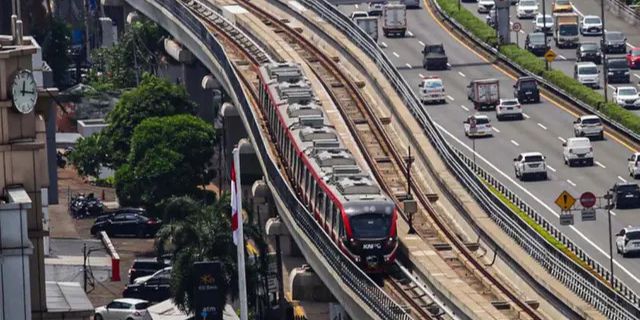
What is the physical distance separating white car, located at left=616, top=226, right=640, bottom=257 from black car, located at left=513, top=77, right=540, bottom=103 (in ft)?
132

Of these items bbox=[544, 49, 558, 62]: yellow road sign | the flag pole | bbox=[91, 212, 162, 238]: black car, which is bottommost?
bbox=[91, 212, 162, 238]: black car

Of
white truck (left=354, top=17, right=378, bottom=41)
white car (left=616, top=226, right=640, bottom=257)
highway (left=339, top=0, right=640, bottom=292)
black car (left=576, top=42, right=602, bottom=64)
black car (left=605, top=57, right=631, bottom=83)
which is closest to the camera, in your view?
white car (left=616, top=226, right=640, bottom=257)

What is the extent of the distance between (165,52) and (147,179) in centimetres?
3536

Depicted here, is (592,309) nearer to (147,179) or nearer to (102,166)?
(147,179)

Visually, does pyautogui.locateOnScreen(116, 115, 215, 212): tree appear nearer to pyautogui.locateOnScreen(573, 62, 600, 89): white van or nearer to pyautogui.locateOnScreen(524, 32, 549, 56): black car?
pyautogui.locateOnScreen(573, 62, 600, 89): white van

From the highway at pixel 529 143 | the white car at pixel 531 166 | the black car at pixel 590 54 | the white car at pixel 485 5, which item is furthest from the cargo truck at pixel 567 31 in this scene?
the white car at pixel 531 166

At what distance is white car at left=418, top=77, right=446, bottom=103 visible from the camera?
160m

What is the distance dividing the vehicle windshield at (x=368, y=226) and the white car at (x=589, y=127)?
177 ft

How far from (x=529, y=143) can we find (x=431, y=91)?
42.6 feet

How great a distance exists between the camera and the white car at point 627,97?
156 metres

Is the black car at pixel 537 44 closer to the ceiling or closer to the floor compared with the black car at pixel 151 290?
closer to the ceiling

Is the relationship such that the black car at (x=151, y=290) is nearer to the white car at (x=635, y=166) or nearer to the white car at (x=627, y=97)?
the white car at (x=635, y=166)

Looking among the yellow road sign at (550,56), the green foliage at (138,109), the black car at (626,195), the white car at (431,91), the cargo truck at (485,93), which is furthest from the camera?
the yellow road sign at (550,56)

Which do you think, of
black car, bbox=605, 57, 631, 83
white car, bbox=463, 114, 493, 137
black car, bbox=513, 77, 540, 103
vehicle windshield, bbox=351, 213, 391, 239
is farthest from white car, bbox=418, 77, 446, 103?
vehicle windshield, bbox=351, 213, 391, 239
